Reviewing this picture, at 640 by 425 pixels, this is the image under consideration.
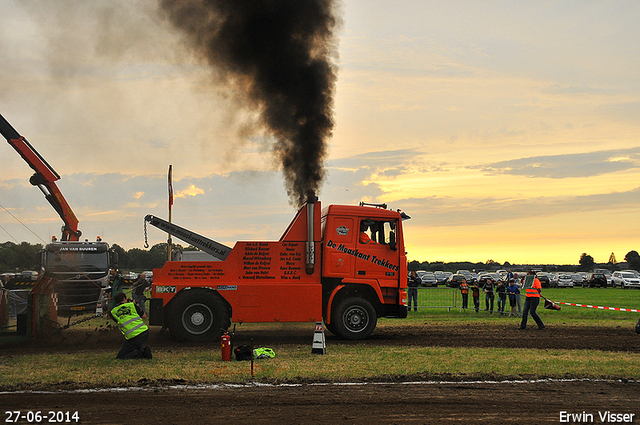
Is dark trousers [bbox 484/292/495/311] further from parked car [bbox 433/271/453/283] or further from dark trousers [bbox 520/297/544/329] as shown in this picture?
parked car [bbox 433/271/453/283]

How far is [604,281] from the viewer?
6109 centimetres

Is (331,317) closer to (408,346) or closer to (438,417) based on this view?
(408,346)

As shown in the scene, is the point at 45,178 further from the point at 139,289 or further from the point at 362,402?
the point at 362,402

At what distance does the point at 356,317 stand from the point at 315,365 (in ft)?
→ 13.0

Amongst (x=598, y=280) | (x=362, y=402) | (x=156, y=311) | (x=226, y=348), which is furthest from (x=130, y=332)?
(x=598, y=280)

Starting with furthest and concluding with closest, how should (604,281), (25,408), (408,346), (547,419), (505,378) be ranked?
1. (604,281)
2. (408,346)
3. (505,378)
4. (25,408)
5. (547,419)

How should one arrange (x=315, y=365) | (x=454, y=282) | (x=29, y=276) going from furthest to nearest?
(x=454, y=282), (x=29, y=276), (x=315, y=365)

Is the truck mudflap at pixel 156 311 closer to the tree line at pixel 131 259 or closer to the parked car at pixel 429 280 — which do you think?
the tree line at pixel 131 259

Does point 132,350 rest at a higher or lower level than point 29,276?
lower

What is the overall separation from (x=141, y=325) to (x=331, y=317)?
4.93m

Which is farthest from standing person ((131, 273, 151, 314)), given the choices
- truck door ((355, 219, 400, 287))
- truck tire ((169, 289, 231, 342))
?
truck door ((355, 219, 400, 287))

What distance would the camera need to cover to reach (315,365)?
11.0 m

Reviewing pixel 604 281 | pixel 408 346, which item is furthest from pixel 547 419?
pixel 604 281

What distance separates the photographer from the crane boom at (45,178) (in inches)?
854
